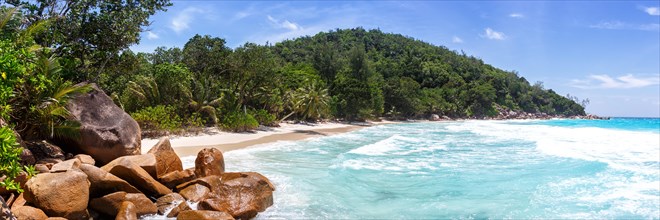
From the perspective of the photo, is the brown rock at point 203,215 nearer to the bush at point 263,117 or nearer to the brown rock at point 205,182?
the brown rock at point 205,182

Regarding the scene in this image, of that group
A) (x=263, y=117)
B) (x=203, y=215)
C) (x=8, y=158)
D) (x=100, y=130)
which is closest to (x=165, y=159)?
(x=100, y=130)

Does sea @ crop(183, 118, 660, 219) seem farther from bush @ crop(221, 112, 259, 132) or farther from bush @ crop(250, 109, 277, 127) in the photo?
bush @ crop(250, 109, 277, 127)

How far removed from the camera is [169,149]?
1019cm

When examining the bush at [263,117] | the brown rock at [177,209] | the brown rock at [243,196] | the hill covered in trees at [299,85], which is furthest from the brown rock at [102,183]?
the bush at [263,117]

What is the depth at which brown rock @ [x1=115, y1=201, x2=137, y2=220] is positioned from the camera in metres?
6.70

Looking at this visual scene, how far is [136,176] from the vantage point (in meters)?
8.09

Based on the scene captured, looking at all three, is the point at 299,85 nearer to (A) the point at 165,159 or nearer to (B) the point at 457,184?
(B) the point at 457,184

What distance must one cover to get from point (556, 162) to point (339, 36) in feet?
352

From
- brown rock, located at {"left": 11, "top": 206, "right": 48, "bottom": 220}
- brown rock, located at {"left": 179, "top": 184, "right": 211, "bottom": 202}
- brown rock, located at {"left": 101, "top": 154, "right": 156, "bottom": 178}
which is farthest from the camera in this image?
brown rock, located at {"left": 101, "top": 154, "right": 156, "bottom": 178}

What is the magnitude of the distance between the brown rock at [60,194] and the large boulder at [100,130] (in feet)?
10.6

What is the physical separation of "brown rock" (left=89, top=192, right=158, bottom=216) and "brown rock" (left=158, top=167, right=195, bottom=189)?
55.9 inches

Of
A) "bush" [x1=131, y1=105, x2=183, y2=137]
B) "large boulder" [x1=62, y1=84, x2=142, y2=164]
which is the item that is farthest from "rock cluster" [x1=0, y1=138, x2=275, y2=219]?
"bush" [x1=131, y1=105, x2=183, y2=137]

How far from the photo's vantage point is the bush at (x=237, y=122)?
26781 millimetres

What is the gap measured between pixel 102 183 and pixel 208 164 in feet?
9.02
